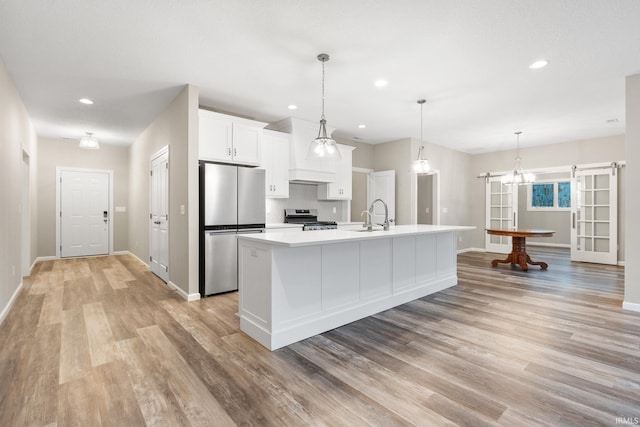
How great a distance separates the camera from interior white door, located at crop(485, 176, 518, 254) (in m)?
7.57

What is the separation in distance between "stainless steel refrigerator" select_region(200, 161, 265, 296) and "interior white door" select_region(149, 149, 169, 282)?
1013 millimetres

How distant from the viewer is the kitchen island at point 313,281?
8.13 feet

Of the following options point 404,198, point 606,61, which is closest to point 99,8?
point 606,61

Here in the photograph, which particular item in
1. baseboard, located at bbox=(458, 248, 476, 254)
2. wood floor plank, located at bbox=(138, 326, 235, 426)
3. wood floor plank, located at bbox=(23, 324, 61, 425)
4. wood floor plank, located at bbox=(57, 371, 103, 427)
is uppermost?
baseboard, located at bbox=(458, 248, 476, 254)

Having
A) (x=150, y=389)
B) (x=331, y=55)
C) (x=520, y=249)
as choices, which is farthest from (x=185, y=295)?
(x=520, y=249)

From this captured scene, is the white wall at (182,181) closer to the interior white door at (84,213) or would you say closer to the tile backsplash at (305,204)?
the tile backsplash at (305,204)

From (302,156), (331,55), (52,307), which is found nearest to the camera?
(331,55)

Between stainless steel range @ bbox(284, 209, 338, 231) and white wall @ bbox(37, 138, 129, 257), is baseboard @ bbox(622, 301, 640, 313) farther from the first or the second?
white wall @ bbox(37, 138, 129, 257)

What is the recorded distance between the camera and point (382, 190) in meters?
6.91

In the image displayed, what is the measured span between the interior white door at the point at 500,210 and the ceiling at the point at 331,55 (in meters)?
2.73

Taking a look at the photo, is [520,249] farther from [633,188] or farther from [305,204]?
[305,204]

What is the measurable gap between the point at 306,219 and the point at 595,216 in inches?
244

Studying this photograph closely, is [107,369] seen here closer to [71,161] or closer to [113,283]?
[113,283]

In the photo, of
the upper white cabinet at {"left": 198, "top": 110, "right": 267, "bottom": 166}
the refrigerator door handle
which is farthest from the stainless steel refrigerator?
the upper white cabinet at {"left": 198, "top": 110, "right": 267, "bottom": 166}
